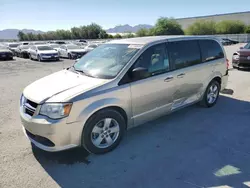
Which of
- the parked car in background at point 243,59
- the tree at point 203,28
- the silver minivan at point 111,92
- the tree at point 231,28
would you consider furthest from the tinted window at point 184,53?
the tree at point 231,28

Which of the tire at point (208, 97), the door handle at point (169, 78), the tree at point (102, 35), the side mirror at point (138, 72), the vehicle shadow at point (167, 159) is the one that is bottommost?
the vehicle shadow at point (167, 159)

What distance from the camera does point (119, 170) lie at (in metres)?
3.11

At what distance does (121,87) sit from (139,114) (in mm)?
644

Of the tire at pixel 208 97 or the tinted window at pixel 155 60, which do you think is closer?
the tinted window at pixel 155 60

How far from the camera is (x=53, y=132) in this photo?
3.03 meters

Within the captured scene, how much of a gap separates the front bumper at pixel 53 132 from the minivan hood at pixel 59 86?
0.29 meters

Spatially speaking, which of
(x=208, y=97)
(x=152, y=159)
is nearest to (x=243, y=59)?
(x=208, y=97)

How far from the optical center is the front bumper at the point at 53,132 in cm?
303

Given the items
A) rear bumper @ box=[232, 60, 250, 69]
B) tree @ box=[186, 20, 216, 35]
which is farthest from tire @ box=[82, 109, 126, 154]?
tree @ box=[186, 20, 216, 35]

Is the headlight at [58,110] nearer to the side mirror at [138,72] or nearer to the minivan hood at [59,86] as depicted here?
the minivan hood at [59,86]

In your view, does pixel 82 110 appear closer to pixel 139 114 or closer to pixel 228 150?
pixel 139 114

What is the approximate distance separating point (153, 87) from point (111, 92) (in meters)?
0.89

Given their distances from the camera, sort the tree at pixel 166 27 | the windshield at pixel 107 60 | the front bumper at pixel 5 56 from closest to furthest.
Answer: the windshield at pixel 107 60 < the front bumper at pixel 5 56 < the tree at pixel 166 27

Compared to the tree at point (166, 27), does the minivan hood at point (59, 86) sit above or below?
below
